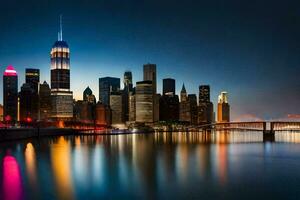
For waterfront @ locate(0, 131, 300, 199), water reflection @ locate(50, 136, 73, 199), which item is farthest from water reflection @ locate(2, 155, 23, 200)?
water reflection @ locate(50, 136, 73, 199)

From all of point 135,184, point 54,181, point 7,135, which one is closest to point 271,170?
point 135,184

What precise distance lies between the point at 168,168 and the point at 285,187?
1342cm

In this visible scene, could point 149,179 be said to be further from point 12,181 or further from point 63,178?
point 12,181

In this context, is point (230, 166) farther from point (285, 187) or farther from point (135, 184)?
point (135, 184)

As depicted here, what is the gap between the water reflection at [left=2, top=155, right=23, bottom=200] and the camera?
25263mm

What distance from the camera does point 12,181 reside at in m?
30.9

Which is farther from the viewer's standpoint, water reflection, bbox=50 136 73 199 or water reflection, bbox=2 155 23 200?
water reflection, bbox=50 136 73 199

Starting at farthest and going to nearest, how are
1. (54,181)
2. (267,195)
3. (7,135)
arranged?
(7,135)
(54,181)
(267,195)

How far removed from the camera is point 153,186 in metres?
28.9

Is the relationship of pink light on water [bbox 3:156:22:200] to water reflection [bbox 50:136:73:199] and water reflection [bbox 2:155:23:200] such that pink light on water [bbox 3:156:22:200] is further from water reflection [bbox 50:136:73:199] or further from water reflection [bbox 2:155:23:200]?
water reflection [bbox 50:136:73:199]

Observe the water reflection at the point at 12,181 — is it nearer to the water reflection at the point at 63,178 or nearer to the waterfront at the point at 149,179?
the waterfront at the point at 149,179

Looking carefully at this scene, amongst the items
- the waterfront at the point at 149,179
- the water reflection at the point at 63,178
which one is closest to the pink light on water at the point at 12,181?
the waterfront at the point at 149,179

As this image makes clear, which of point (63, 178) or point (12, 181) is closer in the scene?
point (12, 181)

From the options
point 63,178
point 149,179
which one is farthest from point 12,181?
point 149,179
